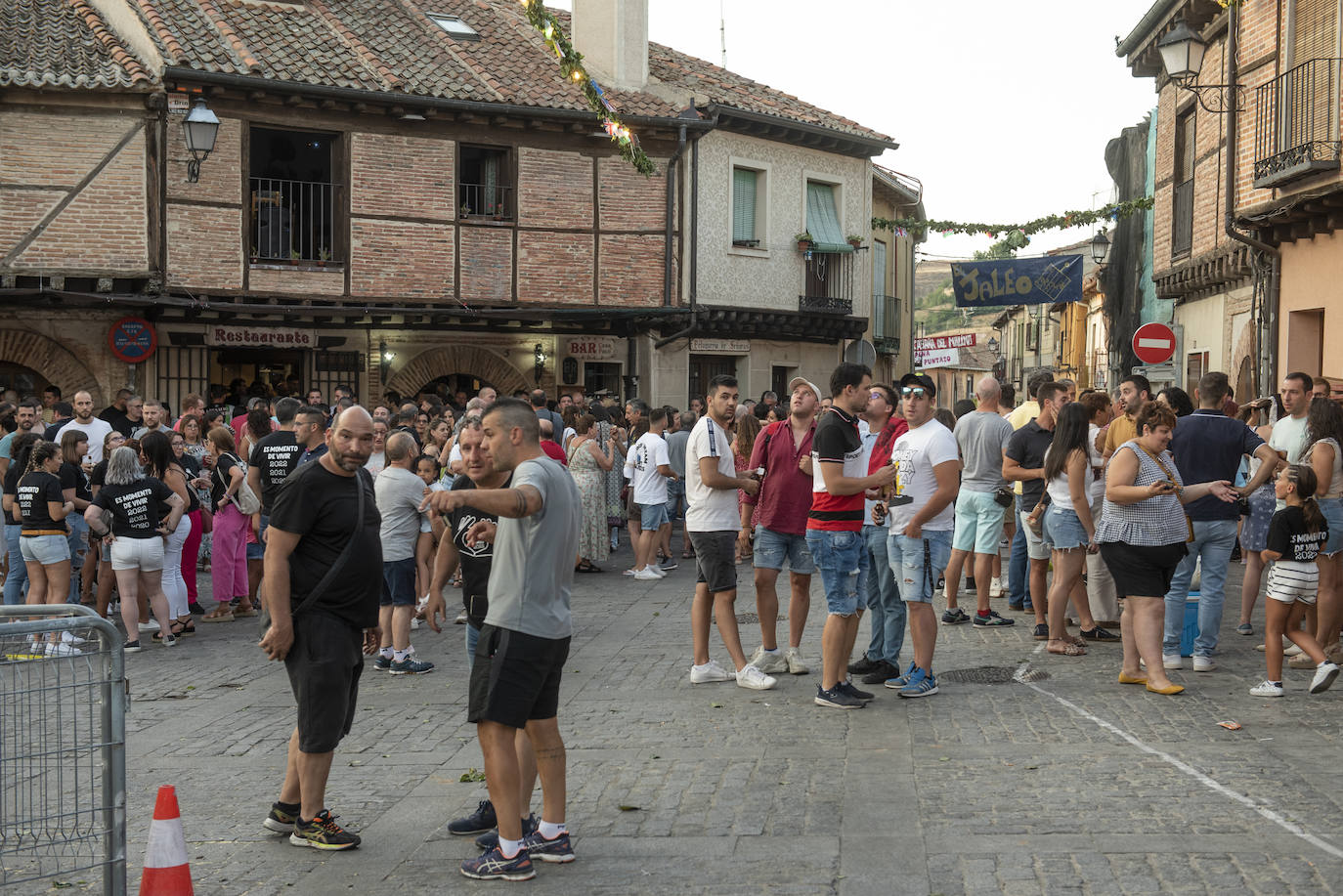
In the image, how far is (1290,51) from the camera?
15.8 m

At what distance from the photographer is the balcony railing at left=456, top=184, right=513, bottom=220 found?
22.8m

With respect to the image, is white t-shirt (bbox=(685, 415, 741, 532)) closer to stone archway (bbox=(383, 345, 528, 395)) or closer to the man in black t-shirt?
the man in black t-shirt

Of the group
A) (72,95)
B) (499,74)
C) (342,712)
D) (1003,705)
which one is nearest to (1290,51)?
(1003,705)

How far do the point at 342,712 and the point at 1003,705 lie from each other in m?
4.06

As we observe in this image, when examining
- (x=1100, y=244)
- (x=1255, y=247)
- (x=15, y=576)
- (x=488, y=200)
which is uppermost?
(x=488, y=200)

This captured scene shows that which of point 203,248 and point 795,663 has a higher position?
point 203,248

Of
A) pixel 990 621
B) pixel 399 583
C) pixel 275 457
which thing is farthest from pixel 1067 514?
pixel 275 457

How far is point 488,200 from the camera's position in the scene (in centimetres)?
2295

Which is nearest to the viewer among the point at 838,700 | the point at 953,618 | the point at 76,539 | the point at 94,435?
the point at 838,700

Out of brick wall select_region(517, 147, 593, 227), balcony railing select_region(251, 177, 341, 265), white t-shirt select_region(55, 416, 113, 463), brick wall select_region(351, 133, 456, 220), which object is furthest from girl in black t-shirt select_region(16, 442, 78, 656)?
brick wall select_region(517, 147, 593, 227)

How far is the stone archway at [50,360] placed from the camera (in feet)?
65.0

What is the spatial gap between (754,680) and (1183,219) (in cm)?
1568

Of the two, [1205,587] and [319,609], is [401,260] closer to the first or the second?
[1205,587]

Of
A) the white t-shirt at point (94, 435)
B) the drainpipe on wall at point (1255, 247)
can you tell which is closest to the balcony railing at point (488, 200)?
the white t-shirt at point (94, 435)
